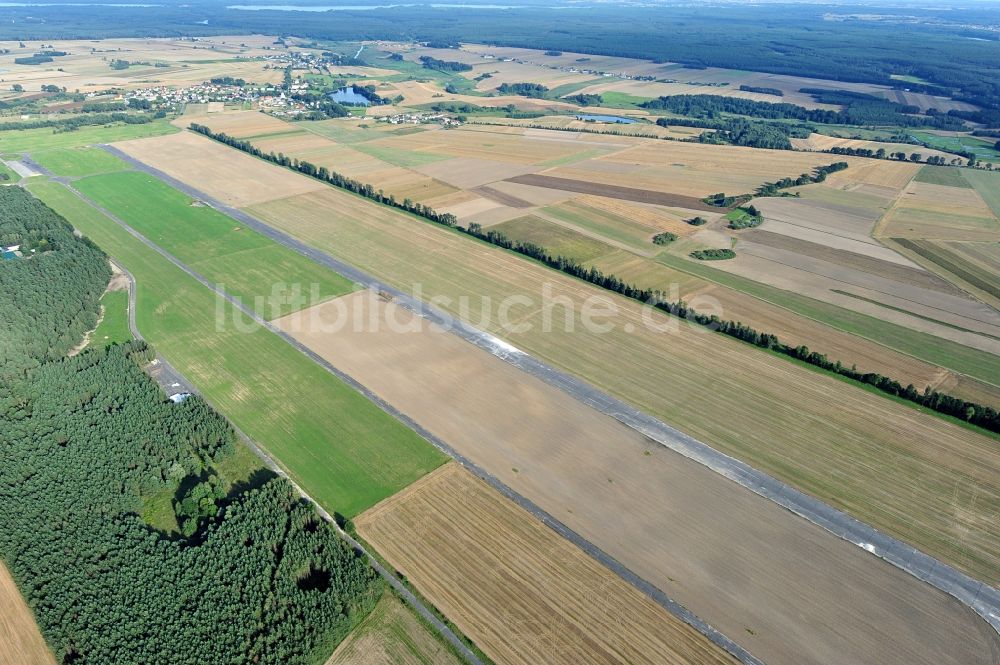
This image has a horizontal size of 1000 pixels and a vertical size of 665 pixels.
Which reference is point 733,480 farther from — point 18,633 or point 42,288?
point 42,288

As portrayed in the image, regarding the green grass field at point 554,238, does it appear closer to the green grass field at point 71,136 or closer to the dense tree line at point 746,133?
the dense tree line at point 746,133

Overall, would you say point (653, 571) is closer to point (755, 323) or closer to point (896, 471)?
point (896, 471)

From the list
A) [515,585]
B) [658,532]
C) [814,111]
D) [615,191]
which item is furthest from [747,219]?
[814,111]

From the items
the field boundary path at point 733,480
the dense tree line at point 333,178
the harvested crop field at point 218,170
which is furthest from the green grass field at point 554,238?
the harvested crop field at point 218,170

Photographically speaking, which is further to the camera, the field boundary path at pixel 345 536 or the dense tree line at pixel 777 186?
the dense tree line at pixel 777 186

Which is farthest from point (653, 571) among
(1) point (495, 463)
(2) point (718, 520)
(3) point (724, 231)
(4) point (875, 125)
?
(4) point (875, 125)

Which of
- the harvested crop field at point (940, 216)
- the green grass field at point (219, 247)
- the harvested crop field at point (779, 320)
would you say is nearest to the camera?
the harvested crop field at point (779, 320)
